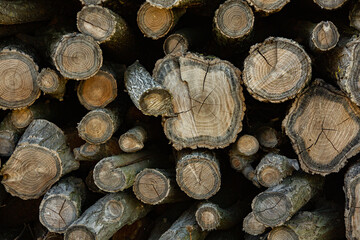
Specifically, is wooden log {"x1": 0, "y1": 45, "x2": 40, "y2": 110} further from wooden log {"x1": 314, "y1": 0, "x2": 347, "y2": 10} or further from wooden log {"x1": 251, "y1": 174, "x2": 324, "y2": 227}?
wooden log {"x1": 314, "y1": 0, "x2": 347, "y2": 10}

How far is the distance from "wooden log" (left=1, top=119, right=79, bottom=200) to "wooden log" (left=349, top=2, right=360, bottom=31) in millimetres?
2209

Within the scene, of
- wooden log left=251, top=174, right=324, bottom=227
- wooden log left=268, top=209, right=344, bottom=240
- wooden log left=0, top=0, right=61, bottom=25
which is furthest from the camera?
wooden log left=0, top=0, right=61, bottom=25

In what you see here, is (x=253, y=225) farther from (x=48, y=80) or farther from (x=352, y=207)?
(x=48, y=80)

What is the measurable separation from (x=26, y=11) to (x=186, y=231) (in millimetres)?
2018

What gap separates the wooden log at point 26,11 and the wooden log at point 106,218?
4.85 feet

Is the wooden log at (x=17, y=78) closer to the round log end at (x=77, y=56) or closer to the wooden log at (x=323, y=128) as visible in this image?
the round log end at (x=77, y=56)

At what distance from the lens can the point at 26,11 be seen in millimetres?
3031

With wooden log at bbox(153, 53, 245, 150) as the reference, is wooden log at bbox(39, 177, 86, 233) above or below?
below

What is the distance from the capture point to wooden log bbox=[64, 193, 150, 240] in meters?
2.63

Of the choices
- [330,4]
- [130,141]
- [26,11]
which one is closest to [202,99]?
[130,141]

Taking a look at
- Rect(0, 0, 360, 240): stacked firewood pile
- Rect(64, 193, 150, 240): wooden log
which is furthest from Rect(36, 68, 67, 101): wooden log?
Rect(64, 193, 150, 240): wooden log

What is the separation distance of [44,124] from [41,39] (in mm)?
794

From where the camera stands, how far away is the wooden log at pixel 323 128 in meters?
2.53

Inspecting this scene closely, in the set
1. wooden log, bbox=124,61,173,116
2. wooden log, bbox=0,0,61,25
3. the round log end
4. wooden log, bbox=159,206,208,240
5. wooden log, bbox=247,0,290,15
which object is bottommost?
wooden log, bbox=159,206,208,240
